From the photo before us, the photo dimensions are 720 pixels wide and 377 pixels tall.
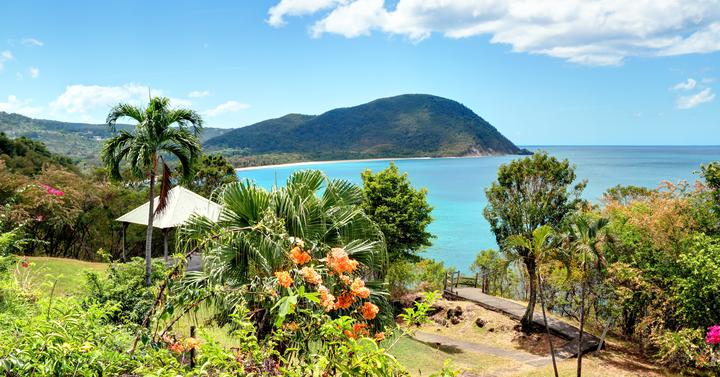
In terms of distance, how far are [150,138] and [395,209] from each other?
35.2 feet

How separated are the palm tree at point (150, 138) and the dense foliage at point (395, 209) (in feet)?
29.1

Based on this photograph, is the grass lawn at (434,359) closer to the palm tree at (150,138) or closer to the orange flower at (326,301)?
the palm tree at (150,138)

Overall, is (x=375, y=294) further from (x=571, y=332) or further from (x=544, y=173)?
(x=571, y=332)

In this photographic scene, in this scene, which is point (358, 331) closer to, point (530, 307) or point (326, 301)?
point (326, 301)

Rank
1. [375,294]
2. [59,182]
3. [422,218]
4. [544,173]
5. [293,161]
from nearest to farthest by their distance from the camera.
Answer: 1. [375,294]
2. [544,173]
3. [422,218]
4. [59,182]
5. [293,161]

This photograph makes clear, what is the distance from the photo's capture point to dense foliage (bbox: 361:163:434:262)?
61.9 feet

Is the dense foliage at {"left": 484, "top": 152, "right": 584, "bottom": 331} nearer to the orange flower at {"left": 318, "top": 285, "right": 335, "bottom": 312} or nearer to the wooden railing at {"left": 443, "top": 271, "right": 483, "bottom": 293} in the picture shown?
the wooden railing at {"left": 443, "top": 271, "right": 483, "bottom": 293}

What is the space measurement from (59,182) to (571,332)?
2493 centimetres

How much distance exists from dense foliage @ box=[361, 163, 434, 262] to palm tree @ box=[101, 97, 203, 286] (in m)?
8.88

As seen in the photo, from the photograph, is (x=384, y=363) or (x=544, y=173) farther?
(x=544, y=173)

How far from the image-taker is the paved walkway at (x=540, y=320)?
17.1 metres

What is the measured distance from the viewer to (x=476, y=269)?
34062 millimetres

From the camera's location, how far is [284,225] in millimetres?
4844

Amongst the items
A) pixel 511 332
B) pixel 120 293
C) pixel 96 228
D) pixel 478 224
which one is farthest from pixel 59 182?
pixel 478 224
